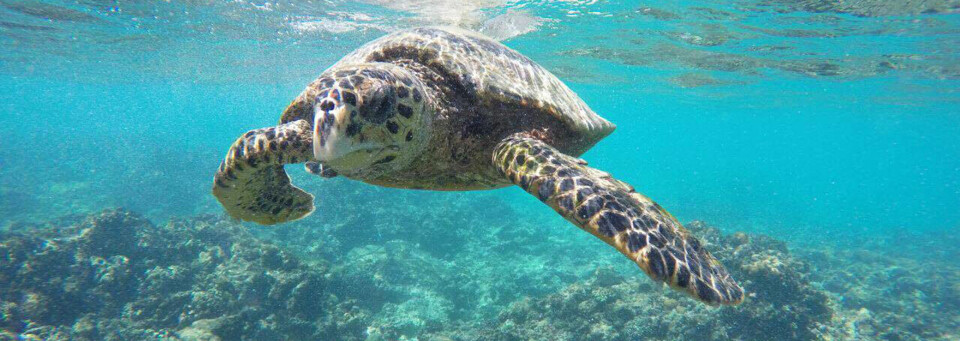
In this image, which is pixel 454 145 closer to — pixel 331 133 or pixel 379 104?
pixel 379 104

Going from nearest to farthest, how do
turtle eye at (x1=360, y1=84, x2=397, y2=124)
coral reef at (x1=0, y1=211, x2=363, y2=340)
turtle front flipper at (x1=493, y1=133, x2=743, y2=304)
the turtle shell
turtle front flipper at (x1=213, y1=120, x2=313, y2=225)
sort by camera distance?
turtle front flipper at (x1=493, y1=133, x2=743, y2=304), turtle eye at (x1=360, y1=84, x2=397, y2=124), turtle front flipper at (x1=213, y1=120, x2=313, y2=225), the turtle shell, coral reef at (x1=0, y1=211, x2=363, y2=340)

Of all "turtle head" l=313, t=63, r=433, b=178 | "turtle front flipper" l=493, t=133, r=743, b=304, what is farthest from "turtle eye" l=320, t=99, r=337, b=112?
"turtle front flipper" l=493, t=133, r=743, b=304

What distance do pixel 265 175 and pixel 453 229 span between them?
1335 cm

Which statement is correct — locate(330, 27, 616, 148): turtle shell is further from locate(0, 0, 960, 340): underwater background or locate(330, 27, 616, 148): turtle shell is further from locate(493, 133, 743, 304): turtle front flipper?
locate(0, 0, 960, 340): underwater background

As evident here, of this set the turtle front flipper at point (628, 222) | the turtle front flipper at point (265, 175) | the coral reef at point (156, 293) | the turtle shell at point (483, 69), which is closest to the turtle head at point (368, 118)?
the turtle shell at point (483, 69)

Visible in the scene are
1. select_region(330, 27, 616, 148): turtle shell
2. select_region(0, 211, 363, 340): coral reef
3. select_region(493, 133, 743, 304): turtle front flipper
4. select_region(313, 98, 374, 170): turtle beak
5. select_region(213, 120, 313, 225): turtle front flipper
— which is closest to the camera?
select_region(493, 133, 743, 304): turtle front flipper

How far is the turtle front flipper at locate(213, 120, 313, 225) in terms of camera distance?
3.38 metres

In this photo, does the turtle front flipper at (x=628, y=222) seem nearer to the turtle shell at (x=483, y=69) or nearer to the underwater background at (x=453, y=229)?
the turtle shell at (x=483, y=69)

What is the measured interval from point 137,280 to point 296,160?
33.3 feet

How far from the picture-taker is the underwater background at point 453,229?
29.1ft

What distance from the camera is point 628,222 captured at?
2.35 metres

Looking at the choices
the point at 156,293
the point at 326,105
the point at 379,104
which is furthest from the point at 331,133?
the point at 156,293

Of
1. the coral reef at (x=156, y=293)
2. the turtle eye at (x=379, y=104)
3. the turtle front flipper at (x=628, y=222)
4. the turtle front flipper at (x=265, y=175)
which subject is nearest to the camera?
the turtle front flipper at (x=628, y=222)

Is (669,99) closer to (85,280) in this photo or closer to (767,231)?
(767,231)
